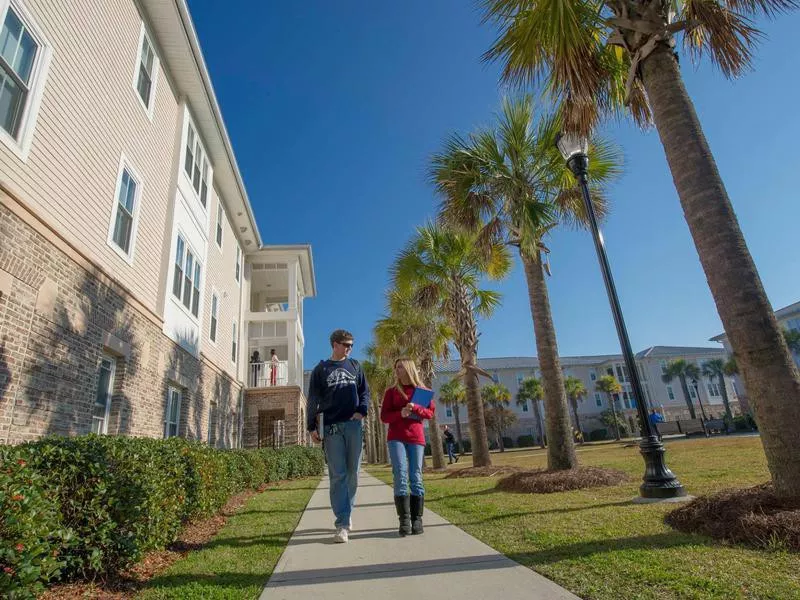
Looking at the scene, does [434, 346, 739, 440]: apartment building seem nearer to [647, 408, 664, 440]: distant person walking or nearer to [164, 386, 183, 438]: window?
[647, 408, 664, 440]: distant person walking

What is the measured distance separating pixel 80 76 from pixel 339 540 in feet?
27.4

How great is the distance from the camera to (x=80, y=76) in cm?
755

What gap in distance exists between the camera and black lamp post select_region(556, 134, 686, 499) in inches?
218

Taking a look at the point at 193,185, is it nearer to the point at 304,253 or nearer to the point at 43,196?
the point at 43,196

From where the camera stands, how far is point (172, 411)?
459 inches

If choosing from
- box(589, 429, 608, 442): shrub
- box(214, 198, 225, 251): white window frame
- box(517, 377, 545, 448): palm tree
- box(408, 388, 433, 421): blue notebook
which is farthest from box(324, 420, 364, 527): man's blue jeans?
box(589, 429, 608, 442): shrub

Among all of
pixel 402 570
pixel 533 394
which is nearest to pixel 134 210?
pixel 402 570

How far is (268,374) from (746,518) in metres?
20.7

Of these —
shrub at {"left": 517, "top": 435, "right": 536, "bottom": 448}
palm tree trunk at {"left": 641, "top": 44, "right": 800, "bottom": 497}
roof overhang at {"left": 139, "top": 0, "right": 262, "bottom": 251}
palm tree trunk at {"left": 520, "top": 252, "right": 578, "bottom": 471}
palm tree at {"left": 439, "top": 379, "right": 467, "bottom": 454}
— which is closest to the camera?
palm tree trunk at {"left": 641, "top": 44, "right": 800, "bottom": 497}

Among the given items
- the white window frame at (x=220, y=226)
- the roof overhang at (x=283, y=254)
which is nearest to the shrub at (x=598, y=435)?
the roof overhang at (x=283, y=254)

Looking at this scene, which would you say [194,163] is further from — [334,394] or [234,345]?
[334,394]

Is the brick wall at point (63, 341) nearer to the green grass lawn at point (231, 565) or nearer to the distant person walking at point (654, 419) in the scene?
the green grass lawn at point (231, 565)

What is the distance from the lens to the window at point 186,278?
1211cm

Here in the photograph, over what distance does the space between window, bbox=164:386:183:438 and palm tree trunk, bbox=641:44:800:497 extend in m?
11.3
